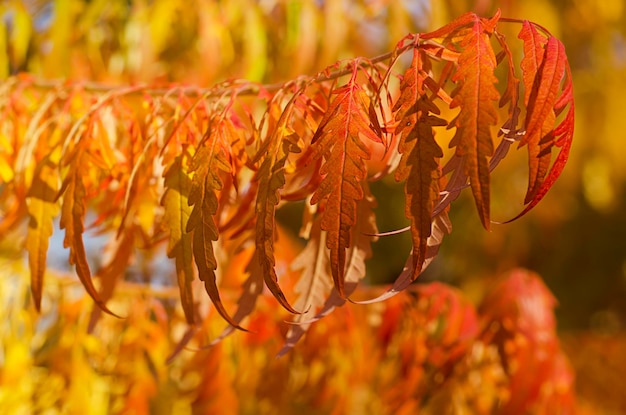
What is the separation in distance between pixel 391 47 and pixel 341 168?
152 cm

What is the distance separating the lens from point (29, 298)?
69.1 inches

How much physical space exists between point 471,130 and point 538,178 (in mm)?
93

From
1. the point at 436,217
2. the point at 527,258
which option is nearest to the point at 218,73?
the point at 436,217

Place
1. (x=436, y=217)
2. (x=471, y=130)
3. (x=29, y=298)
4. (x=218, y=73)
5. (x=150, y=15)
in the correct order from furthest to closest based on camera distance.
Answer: (x=218, y=73)
(x=150, y=15)
(x=29, y=298)
(x=436, y=217)
(x=471, y=130)

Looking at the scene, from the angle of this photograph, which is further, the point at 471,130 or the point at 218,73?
the point at 218,73

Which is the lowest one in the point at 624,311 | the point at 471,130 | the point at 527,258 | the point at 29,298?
the point at 624,311

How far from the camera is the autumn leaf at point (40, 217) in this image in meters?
1.06

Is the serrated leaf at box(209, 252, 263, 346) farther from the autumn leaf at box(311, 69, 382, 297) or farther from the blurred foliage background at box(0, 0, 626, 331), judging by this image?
the blurred foliage background at box(0, 0, 626, 331)

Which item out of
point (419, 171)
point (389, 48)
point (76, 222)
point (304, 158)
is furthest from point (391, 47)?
point (419, 171)

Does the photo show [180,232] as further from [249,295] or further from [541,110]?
[541,110]

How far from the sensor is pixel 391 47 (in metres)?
2.27

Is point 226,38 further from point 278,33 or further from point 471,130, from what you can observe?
point 471,130

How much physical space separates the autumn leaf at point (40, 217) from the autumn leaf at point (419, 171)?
51 cm

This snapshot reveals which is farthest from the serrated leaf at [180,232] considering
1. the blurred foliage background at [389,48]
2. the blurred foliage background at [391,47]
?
the blurred foliage background at [389,48]
